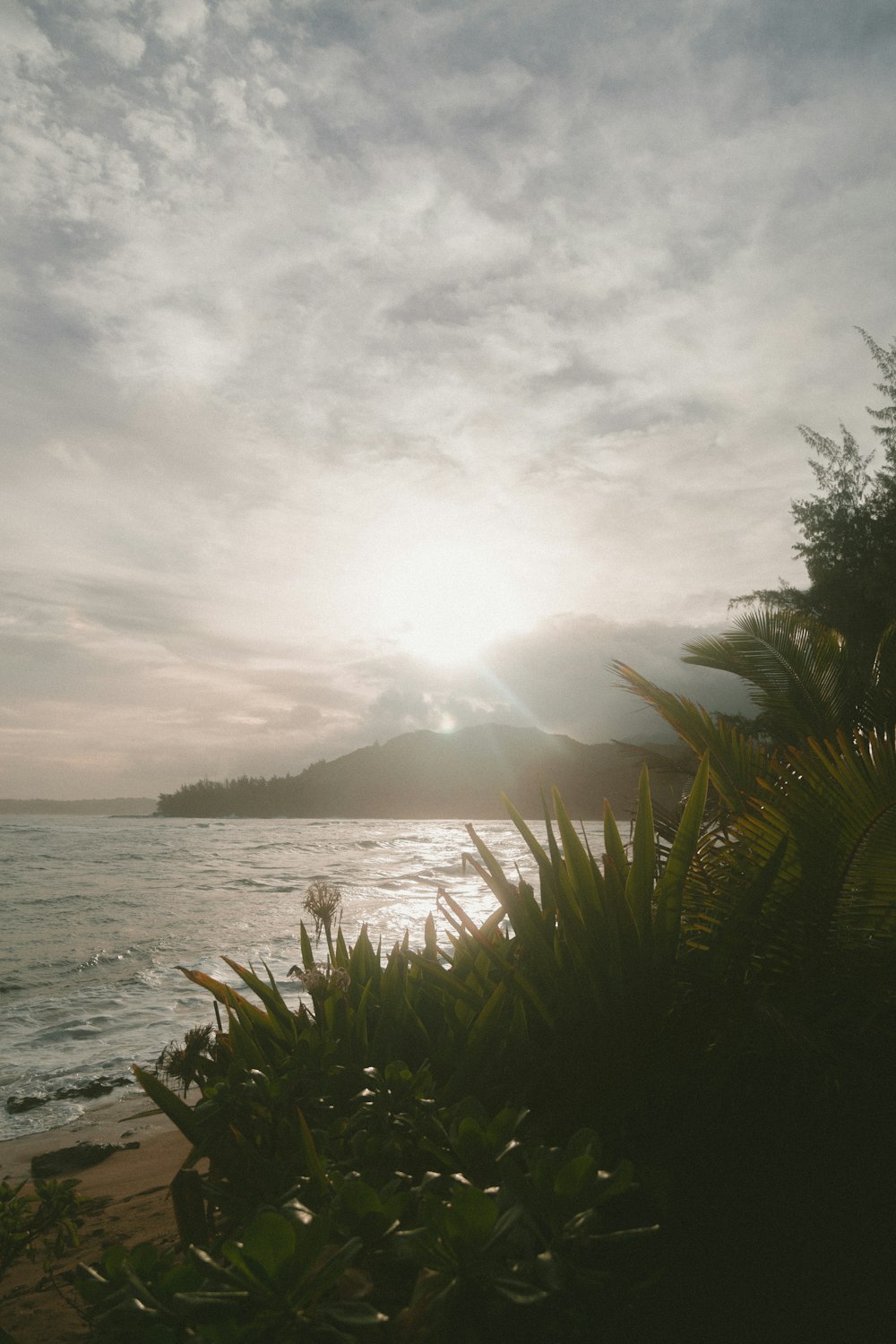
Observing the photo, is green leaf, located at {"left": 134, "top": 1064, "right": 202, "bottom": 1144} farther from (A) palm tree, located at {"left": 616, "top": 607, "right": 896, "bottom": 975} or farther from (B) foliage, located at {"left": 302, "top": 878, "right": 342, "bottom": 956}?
(B) foliage, located at {"left": 302, "top": 878, "right": 342, "bottom": 956}

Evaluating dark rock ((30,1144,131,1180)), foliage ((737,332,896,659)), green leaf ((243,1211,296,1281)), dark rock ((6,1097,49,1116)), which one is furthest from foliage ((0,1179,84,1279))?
foliage ((737,332,896,659))

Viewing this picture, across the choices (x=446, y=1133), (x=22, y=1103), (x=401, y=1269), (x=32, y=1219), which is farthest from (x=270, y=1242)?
(x=22, y=1103)

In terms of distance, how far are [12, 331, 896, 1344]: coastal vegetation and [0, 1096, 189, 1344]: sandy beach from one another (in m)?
0.32

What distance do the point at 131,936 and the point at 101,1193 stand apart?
10.3m

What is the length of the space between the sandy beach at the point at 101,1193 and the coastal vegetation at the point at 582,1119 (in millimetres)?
316

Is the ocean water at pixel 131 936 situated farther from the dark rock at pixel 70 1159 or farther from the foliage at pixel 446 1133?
the dark rock at pixel 70 1159

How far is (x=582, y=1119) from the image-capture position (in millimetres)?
1937

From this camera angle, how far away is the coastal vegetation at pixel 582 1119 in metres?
1.06

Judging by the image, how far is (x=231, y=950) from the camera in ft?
36.0

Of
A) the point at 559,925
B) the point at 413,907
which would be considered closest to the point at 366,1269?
the point at 559,925

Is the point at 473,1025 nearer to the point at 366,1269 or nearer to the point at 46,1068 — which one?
the point at 366,1269

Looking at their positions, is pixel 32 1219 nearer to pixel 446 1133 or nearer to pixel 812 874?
pixel 446 1133

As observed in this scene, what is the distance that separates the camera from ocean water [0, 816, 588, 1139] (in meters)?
6.35

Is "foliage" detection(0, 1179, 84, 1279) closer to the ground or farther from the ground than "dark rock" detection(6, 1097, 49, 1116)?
farther from the ground
